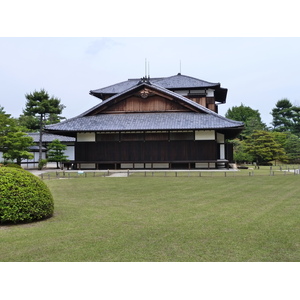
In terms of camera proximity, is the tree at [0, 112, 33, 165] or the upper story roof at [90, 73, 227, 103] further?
the upper story roof at [90, 73, 227, 103]

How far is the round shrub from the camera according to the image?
24.2ft

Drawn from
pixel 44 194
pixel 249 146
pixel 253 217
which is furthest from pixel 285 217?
pixel 249 146

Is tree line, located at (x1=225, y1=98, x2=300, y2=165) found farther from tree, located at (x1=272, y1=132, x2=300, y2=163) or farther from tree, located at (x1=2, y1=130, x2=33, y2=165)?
tree, located at (x1=2, y1=130, x2=33, y2=165)

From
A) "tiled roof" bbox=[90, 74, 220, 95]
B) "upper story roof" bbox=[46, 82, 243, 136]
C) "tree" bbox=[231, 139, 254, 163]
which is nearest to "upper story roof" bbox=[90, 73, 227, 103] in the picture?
"tiled roof" bbox=[90, 74, 220, 95]

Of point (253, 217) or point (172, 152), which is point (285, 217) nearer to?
point (253, 217)

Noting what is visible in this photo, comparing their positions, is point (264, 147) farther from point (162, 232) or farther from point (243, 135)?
point (162, 232)

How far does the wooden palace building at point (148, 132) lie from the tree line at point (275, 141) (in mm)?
10717

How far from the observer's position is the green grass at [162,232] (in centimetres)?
518

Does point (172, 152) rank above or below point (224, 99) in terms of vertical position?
below

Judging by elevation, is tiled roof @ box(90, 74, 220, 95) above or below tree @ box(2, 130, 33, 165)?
above

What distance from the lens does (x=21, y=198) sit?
748 centimetres

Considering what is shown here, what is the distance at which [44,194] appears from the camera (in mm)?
8000

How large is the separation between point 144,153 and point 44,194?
71.4 ft

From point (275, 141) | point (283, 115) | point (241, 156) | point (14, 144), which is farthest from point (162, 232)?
point (283, 115)
